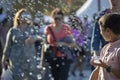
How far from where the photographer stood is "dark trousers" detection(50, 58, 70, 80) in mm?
9391

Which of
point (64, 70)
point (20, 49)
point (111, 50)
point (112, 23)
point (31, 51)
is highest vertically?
point (112, 23)

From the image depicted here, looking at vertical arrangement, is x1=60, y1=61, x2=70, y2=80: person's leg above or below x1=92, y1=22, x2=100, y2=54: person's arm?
below

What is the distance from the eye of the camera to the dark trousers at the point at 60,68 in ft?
30.8

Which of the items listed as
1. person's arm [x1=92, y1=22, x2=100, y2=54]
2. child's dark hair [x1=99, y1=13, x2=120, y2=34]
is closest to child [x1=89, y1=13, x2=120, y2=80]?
child's dark hair [x1=99, y1=13, x2=120, y2=34]

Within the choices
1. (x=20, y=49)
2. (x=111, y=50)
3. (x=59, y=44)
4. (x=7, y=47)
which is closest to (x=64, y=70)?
(x=59, y=44)

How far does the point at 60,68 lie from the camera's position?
31.0ft

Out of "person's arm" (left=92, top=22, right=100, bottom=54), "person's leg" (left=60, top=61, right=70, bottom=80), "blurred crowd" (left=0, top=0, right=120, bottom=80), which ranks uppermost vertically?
"person's arm" (left=92, top=22, right=100, bottom=54)

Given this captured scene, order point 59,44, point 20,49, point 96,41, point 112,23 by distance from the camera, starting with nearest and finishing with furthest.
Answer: point 112,23
point 96,41
point 20,49
point 59,44

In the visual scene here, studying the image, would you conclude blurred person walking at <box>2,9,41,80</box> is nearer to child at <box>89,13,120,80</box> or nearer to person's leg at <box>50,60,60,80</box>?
person's leg at <box>50,60,60,80</box>

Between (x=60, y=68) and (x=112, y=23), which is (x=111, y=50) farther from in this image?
(x=60, y=68)

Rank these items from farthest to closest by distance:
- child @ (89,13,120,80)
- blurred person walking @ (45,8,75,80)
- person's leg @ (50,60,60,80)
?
1. person's leg @ (50,60,60,80)
2. blurred person walking @ (45,8,75,80)
3. child @ (89,13,120,80)

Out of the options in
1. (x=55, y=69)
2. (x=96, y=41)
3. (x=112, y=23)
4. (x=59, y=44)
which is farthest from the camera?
(x=55, y=69)

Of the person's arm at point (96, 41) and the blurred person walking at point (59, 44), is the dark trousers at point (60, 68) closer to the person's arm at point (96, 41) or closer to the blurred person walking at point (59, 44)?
the blurred person walking at point (59, 44)

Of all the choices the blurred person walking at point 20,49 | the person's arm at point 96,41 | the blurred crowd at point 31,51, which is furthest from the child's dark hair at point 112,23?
the blurred person walking at point 20,49
